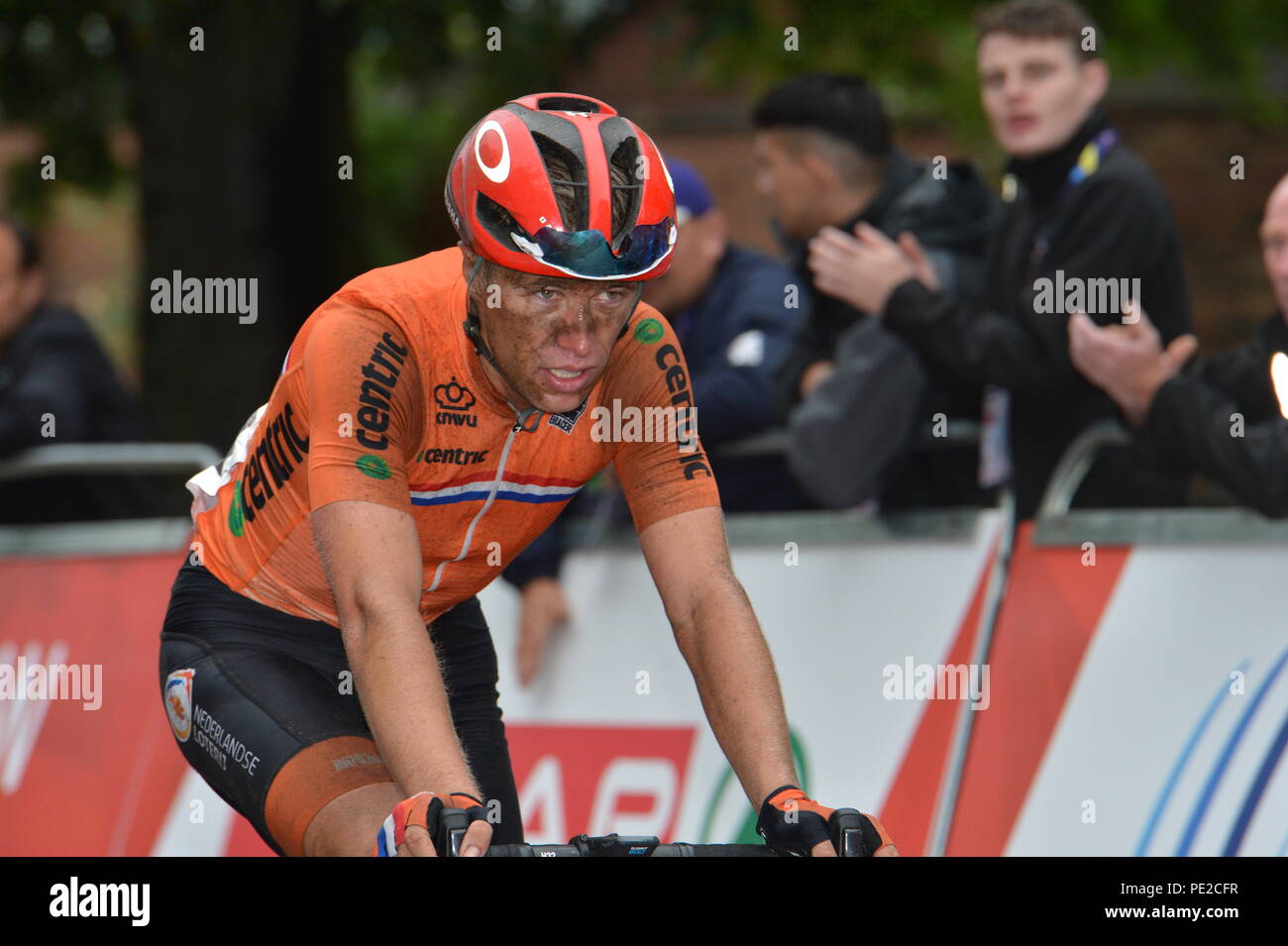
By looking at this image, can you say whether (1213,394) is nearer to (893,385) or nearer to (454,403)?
(893,385)

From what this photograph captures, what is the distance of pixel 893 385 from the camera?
5.50 m

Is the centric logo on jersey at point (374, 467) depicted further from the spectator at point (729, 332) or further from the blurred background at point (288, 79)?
the blurred background at point (288, 79)

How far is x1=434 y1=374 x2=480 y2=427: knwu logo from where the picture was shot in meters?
3.47

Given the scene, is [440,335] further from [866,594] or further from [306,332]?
[866,594]

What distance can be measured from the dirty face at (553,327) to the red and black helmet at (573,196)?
63mm

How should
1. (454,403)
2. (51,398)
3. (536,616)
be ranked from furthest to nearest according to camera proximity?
(51,398) < (536,616) < (454,403)

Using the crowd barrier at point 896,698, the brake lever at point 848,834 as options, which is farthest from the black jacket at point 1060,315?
the brake lever at point 848,834

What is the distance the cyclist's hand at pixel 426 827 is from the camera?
2.53 meters

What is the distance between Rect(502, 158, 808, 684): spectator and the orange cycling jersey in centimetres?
214

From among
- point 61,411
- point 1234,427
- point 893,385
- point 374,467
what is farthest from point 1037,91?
point 61,411

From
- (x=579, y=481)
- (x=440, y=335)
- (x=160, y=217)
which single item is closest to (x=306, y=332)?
(x=440, y=335)

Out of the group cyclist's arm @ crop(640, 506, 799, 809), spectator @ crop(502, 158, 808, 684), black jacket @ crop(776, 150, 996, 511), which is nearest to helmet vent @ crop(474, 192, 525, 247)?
cyclist's arm @ crop(640, 506, 799, 809)

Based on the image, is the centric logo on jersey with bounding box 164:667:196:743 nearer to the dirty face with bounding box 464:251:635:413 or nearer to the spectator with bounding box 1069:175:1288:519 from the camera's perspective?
the dirty face with bounding box 464:251:635:413

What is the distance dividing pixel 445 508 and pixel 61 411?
4.15 m
